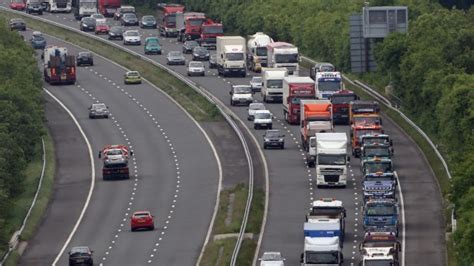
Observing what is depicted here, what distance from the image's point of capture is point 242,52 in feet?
608

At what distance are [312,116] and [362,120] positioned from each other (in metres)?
3.68

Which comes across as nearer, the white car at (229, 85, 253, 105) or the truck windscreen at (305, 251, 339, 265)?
the truck windscreen at (305, 251, 339, 265)

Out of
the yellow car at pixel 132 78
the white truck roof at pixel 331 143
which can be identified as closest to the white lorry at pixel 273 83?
the yellow car at pixel 132 78

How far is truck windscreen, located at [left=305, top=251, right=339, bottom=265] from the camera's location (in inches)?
4459

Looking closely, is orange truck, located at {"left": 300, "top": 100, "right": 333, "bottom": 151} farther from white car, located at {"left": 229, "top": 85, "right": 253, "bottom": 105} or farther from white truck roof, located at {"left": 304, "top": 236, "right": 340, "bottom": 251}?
white truck roof, located at {"left": 304, "top": 236, "right": 340, "bottom": 251}

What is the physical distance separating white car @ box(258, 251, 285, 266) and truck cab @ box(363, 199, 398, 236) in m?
9.70

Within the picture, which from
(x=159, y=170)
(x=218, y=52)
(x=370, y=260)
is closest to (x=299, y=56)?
(x=218, y=52)

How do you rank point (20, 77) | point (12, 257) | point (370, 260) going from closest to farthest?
point (370, 260) → point (12, 257) → point (20, 77)

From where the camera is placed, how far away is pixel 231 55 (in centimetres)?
18525

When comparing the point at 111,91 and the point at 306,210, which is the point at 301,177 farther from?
the point at 111,91

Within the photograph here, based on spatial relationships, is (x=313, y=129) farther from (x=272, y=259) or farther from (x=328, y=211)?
A: (x=272, y=259)

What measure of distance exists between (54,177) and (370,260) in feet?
146

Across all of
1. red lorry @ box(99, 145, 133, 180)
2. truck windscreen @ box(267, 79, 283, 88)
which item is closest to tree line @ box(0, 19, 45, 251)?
red lorry @ box(99, 145, 133, 180)

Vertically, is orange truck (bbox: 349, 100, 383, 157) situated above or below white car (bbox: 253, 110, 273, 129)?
above
